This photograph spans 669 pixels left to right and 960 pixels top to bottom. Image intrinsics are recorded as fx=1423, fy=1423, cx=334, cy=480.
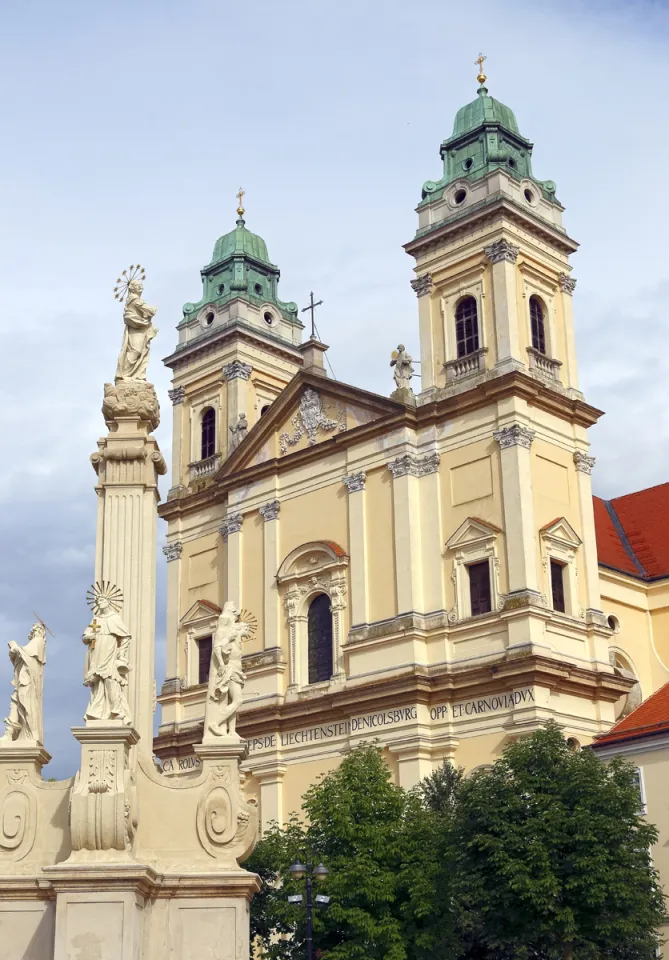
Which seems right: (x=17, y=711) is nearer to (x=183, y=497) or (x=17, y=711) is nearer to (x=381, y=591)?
(x=381, y=591)

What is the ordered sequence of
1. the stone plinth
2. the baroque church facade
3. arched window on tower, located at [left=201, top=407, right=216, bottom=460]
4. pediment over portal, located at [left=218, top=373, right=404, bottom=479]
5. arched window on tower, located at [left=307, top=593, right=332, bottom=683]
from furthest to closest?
arched window on tower, located at [left=201, top=407, right=216, bottom=460], pediment over portal, located at [left=218, top=373, right=404, bottom=479], arched window on tower, located at [left=307, top=593, right=332, bottom=683], the baroque church facade, the stone plinth

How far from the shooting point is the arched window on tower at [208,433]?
47344 mm

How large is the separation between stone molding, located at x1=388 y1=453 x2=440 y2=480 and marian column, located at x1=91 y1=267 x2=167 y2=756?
1964 cm

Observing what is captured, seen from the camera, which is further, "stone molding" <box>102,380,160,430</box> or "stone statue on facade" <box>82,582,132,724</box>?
"stone molding" <box>102,380,160,430</box>

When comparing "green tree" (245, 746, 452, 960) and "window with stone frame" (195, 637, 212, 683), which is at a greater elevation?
"window with stone frame" (195, 637, 212, 683)

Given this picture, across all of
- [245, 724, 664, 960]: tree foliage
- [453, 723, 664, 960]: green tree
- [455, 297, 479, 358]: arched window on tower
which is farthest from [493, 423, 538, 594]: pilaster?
[453, 723, 664, 960]: green tree

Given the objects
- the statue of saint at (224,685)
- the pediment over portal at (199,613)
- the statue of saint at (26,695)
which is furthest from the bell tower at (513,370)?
the statue of saint at (26,695)

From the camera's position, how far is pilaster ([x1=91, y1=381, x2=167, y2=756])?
709 inches

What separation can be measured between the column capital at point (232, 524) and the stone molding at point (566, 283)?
39.1 feet

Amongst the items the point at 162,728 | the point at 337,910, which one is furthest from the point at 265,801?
the point at 337,910

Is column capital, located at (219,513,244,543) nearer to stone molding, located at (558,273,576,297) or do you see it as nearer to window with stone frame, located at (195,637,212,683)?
window with stone frame, located at (195,637,212,683)

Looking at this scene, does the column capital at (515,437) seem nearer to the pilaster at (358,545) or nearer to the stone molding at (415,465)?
the stone molding at (415,465)

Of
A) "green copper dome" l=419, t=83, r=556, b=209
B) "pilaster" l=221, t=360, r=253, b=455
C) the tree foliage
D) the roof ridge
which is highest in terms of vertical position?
"green copper dome" l=419, t=83, r=556, b=209

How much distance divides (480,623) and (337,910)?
41.5ft
